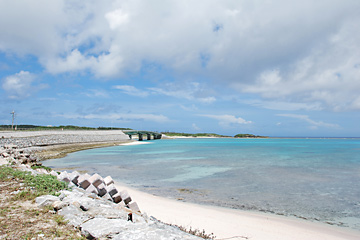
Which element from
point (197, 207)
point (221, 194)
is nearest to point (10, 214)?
point (197, 207)

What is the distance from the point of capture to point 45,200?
241 inches

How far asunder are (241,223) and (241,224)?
11 centimetres

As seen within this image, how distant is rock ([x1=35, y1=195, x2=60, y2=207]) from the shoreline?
393 cm

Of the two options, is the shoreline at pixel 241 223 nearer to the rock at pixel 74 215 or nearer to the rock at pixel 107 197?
the rock at pixel 107 197

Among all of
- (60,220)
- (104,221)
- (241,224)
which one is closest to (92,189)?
(60,220)

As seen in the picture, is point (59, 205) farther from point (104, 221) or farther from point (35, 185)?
point (35, 185)

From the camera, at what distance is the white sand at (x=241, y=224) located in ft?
24.9

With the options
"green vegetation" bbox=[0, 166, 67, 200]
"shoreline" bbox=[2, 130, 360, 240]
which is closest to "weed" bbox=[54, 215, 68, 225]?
"green vegetation" bbox=[0, 166, 67, 200]

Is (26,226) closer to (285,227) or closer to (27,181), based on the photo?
(27,181)

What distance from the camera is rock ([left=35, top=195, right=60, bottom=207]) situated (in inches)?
238

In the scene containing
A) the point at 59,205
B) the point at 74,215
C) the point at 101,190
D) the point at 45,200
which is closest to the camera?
the point at 74,215

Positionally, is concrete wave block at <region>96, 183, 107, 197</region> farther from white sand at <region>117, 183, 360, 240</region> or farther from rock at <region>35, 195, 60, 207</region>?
rock at <region>35, 195, 60, 207</region>

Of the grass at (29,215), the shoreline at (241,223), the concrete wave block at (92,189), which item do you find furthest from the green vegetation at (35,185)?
the shoreline at (241,223)

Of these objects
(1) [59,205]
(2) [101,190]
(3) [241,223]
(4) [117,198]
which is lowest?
(3) [241,223]
